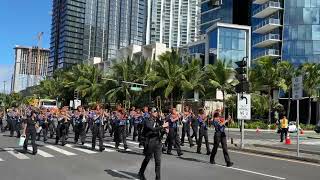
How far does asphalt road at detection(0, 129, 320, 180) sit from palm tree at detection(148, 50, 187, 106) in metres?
33.4

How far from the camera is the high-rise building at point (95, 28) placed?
367ft

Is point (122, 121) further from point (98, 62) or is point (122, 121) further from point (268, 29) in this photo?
point (98, 62)

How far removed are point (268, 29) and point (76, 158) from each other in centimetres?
5921

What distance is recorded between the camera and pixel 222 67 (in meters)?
50.7

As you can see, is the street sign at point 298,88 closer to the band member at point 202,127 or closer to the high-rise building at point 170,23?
the band member at point 202,127

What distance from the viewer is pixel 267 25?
69.8 metres

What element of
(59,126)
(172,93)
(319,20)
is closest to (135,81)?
(172,93)

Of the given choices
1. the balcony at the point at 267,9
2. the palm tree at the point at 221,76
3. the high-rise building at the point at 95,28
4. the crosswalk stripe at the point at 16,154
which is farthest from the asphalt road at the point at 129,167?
the high-rise building at the point at 95,28

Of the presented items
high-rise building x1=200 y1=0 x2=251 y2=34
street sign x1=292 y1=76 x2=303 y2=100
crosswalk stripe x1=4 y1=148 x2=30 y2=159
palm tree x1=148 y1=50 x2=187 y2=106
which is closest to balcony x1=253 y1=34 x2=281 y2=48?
high-rise building x1=200 y1=0 x2=251 y2=34

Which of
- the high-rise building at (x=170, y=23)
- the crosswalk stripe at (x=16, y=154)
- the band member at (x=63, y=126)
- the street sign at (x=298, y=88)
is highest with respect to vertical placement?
the high-rise building at (x=170, y=23)

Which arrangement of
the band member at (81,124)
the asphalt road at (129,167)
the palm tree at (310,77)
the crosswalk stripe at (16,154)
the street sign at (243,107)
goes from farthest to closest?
the palm tree at (310,77) → the band member at (81,124) → the street sign at (243,107) → the crosswalk stripe at (16,154) → the asphalt road at (129,167)

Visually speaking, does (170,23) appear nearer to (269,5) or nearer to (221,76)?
(269,5)

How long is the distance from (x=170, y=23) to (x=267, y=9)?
4896cm

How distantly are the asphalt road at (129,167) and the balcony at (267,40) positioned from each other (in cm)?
5345
